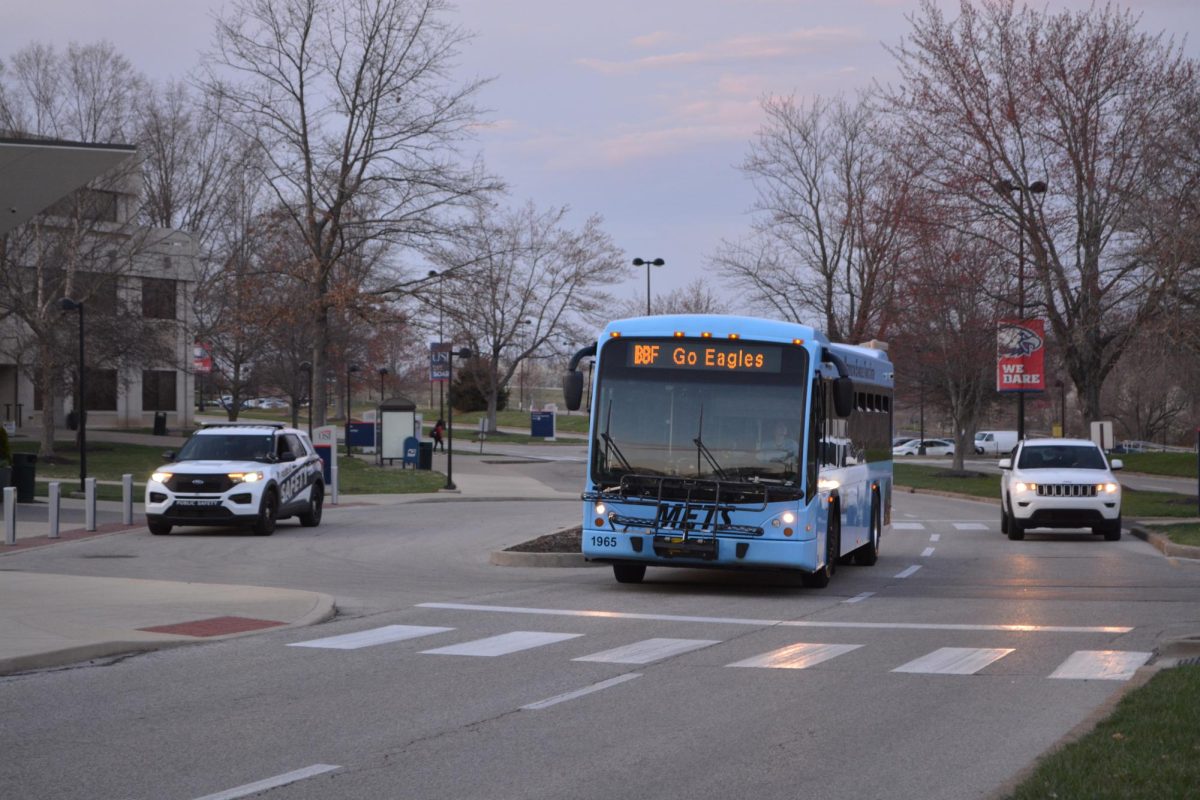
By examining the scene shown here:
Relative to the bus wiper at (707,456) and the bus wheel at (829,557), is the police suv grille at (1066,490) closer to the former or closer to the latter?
the bus wheel at (829,557)

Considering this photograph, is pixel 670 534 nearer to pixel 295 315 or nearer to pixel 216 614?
pixel 216 614

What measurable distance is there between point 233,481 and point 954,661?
15542mm

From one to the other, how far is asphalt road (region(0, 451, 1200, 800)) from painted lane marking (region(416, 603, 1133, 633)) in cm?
6

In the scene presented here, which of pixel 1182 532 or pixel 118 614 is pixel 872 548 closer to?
pixel 1182 532

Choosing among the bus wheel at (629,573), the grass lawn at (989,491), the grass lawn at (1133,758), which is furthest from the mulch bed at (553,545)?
the grass lawn at (989,491)

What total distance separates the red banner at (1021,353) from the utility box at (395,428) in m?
21.7

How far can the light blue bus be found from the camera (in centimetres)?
1581

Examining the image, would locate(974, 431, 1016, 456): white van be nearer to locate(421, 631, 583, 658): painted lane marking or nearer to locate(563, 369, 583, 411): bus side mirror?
locate(563, 369, 583, 411): bus side mirror

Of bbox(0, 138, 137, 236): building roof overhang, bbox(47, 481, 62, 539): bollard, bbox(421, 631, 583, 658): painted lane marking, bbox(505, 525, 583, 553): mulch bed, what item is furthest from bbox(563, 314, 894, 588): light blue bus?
bbox(47, 481, 62, 539): bollard

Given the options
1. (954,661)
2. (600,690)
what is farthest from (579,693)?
(954,661)

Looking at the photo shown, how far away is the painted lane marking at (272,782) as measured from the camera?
688 cm

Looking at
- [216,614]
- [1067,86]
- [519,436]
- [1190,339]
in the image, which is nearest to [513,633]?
[216,614]

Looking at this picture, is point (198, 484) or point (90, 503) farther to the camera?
point (90, 503)

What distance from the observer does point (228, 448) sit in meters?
25.4
